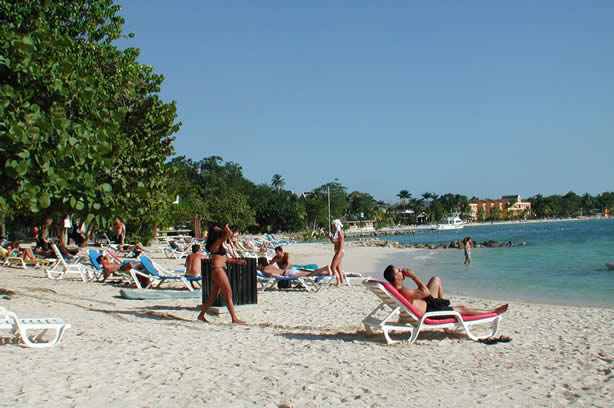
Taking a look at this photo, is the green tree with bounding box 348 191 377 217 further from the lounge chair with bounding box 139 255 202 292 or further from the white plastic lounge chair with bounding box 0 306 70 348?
the white plastic lounge chair with bounding box 0 306 70 348

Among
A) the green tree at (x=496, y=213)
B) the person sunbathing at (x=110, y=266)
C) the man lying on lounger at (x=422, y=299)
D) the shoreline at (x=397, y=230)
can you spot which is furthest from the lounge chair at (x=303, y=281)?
the green tree at (x=496, y=213)

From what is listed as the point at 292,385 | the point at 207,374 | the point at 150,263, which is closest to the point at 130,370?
the point at 207,374

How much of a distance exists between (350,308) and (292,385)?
A: 4844mm

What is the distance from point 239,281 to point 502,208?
613 feet

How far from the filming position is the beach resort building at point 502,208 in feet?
571

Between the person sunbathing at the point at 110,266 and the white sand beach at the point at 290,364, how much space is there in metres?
3.23

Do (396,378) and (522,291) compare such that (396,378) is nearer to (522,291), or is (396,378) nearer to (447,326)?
(447,326)

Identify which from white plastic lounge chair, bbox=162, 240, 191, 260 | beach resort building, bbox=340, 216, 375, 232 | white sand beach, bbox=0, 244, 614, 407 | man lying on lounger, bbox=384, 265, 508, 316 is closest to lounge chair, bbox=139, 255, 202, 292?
white sand beach, bbox=0, 244, 614, 407

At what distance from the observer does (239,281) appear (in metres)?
8.52

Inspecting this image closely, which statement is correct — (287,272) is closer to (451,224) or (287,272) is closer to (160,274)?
(160,274)

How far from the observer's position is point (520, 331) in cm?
728

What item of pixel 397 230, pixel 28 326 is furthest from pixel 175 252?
pixel 397 230

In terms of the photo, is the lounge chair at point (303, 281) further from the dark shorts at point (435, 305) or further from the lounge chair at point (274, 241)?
the lounge chair at point (274, 241)

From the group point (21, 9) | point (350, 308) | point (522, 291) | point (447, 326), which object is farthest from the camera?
point (522, 291)
